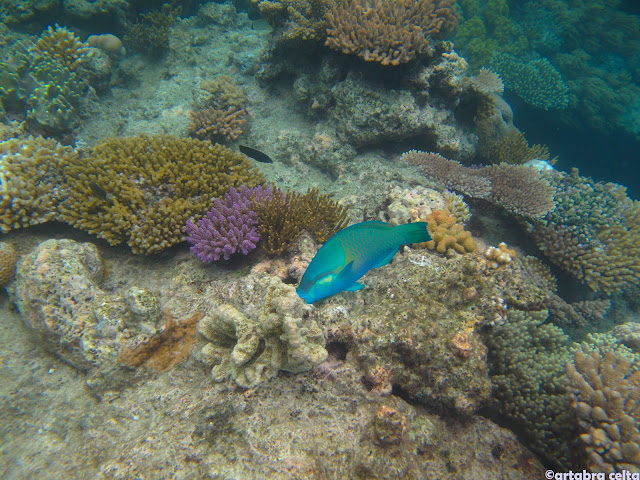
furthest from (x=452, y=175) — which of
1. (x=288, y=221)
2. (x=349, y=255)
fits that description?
(x=349, y=255)

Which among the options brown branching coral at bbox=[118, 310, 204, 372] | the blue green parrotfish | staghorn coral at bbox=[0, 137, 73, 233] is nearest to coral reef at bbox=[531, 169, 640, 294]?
the blue green parrotfish

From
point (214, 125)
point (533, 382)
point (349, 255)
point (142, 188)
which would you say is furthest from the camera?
point (214, 125)

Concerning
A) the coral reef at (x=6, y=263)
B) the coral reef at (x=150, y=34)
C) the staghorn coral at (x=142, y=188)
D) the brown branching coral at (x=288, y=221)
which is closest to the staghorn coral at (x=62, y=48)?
the coral reef at (x=150, y=34)

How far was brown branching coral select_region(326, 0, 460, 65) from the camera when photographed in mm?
5379

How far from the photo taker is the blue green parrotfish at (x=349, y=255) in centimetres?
194

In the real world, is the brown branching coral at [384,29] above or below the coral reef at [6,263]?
above

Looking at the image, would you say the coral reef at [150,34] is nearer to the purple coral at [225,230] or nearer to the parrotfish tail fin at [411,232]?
the purple coral at [225,230]

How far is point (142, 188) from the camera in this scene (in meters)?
4.04

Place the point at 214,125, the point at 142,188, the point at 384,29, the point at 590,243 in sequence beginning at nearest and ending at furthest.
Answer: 1. the point at 142,188
2. the point at 384,29
3. the point at 590,243
4. the point at 214,125

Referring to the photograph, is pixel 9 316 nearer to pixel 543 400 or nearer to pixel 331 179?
pixel 331 179

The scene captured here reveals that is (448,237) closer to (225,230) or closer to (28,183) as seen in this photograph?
(225,230)

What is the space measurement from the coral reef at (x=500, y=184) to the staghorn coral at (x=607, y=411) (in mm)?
2985

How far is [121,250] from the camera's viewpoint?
4.10m

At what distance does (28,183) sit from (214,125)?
342 centimetres
